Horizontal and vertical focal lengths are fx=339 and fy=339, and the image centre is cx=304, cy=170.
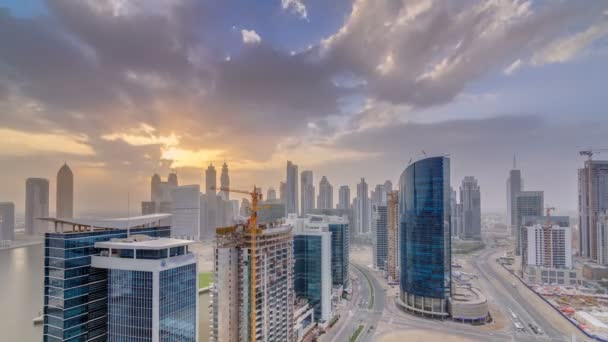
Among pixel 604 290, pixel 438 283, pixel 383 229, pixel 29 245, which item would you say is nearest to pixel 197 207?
pixel 29 245

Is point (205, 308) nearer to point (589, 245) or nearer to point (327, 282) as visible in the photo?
point (327, 282)

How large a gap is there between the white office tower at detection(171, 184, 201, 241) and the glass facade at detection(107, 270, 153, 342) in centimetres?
7429

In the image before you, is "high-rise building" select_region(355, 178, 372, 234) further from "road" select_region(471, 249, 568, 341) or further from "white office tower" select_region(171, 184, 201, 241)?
"white office tower" select_region(171, 184, 201, 241)

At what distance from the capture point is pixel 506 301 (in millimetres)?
43375

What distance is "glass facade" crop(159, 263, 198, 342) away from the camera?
17.5 metres

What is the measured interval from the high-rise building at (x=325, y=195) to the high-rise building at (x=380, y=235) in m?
57.4

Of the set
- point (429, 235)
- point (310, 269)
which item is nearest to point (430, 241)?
point (429, 235)

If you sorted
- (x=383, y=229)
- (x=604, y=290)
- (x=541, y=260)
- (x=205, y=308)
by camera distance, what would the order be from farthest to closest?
(x=383, y=229) → (x=541, y=260) → (x=604, y=290) → (x=205, y=308)

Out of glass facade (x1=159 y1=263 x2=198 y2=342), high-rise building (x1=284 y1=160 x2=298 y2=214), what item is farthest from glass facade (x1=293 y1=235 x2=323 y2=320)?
high-rise building (x1=284 y1=160 x2=298 y2=214)

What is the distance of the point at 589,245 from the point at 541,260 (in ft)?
54.7

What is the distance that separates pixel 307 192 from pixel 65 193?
70.3 m

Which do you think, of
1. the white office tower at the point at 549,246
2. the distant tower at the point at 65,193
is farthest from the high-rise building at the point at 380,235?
the distant tower at the point at 65,193

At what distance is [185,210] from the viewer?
301 feet

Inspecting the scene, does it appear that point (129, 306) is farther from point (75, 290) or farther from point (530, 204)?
point (530, 204)
